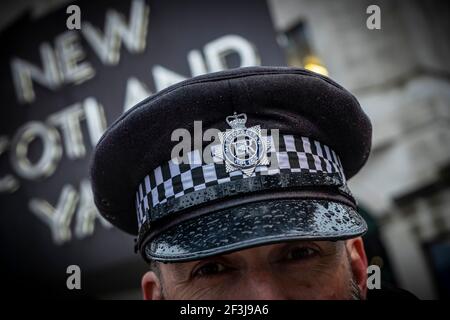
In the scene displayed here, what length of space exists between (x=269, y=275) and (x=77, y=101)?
635 cm

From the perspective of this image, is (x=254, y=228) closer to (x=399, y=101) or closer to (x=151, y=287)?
(x=151, y=287)

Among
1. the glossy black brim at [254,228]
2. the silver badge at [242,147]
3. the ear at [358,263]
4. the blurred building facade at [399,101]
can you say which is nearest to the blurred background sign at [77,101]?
the blurred building facade at [399,101]

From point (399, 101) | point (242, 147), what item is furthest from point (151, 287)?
point (399, 101)

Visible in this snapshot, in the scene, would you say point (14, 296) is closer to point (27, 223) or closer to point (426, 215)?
point (27, 223)

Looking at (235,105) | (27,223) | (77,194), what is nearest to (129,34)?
(77,194)

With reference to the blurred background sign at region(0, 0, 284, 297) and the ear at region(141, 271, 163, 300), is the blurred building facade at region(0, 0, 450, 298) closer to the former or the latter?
the blurred background sign at region(0, 0, 284, 297)

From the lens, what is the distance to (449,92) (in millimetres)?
6809

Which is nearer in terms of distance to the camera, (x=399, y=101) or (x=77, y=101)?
(x=399, y=101)

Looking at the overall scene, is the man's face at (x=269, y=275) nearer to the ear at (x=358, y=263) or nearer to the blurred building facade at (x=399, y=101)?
the ear at (x=358, y=263)

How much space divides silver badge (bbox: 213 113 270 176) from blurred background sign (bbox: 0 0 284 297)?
4.72m

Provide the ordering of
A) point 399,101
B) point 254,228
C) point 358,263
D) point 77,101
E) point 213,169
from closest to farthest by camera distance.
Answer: point 254,228
point 213,169
point 358,263
point 399,101
point 77,101

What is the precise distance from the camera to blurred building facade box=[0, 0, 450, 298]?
20.3ft

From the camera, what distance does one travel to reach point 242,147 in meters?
1.36

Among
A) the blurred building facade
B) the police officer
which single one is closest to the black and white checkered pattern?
the police officer
